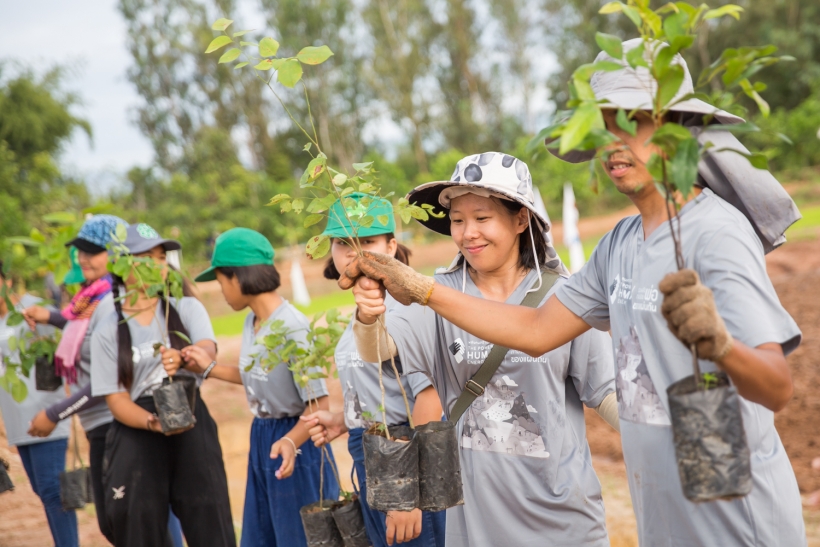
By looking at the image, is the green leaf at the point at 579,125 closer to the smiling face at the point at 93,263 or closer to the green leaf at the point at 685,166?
the green leaf at the point at 685,166

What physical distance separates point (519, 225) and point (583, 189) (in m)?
26.2

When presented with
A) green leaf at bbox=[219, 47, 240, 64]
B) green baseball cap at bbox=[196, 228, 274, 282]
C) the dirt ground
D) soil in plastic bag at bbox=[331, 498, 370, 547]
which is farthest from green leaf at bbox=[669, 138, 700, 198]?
the dirt ground

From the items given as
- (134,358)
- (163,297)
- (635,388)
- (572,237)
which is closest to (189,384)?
(134,358)

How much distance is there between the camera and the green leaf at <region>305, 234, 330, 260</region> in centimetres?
Answer: 232

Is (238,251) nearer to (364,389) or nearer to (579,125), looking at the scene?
(364,389)

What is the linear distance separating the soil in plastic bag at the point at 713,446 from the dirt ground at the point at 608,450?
3.59m

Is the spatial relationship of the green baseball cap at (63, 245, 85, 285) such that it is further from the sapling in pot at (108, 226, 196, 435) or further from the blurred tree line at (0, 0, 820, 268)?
the blurred tree line at (0, 0, 820, 268)

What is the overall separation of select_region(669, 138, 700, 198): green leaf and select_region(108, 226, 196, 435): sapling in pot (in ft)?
8.67

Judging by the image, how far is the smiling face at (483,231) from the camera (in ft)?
7.99

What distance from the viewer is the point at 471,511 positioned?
7.64ft

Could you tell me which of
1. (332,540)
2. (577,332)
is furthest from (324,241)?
(332,540)

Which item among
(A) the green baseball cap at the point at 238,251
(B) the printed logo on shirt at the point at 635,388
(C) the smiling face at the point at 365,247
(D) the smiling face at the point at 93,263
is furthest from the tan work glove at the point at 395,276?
(D) the smiling face at the point at 93,263

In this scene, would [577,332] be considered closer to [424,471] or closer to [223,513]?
[424,471]

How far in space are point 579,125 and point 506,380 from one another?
1.06 m
